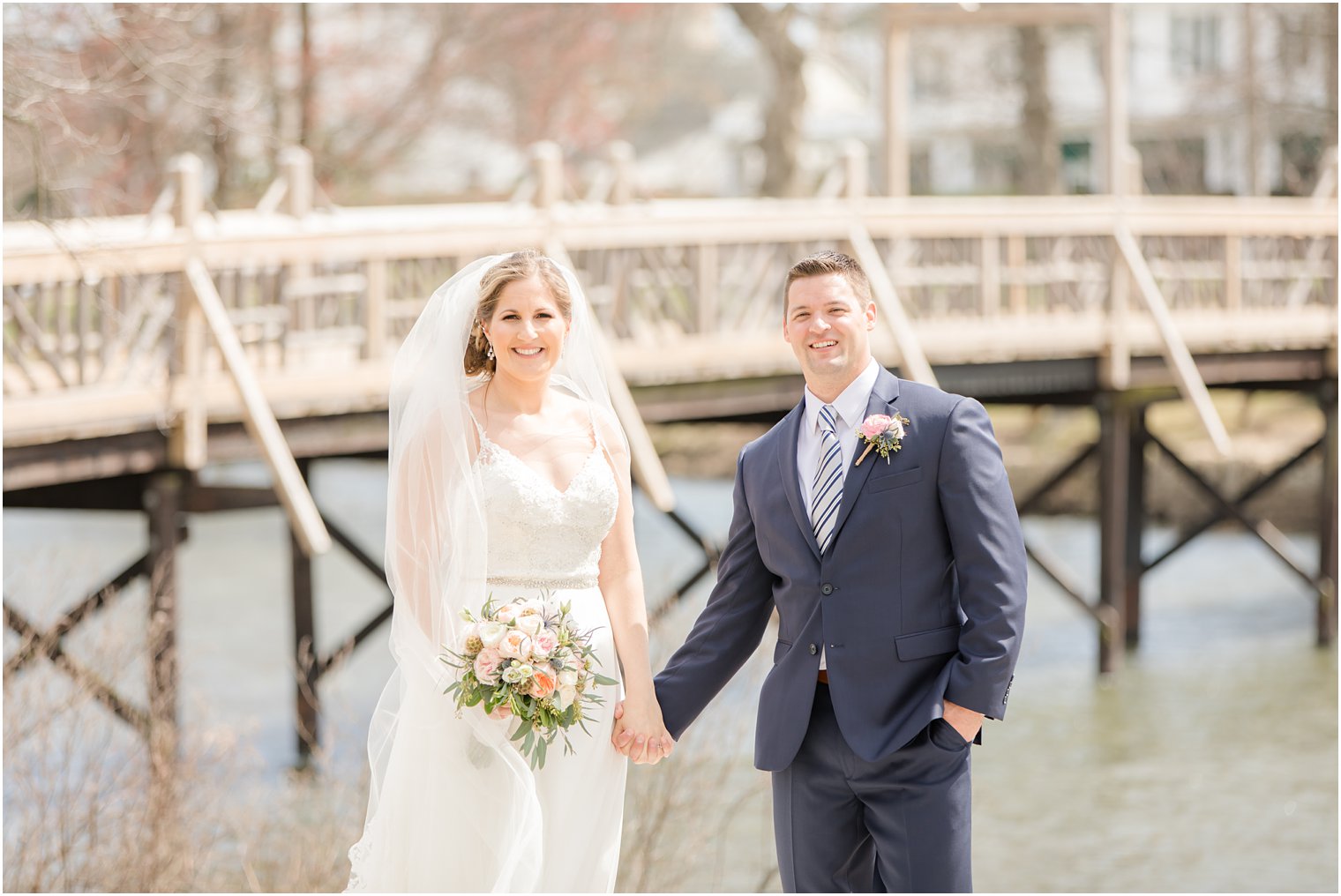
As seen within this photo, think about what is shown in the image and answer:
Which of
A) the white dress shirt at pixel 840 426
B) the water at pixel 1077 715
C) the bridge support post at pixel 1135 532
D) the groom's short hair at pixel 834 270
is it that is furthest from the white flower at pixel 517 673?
the bridge support post at pixel 1135 532

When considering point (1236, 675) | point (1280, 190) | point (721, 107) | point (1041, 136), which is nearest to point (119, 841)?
point (1236, 675)

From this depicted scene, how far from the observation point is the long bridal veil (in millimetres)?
4668

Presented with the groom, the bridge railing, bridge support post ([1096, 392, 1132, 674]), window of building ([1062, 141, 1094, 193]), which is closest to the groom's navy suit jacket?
the groom

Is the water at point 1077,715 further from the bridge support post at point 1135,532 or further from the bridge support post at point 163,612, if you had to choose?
the bridge support post at point 1135,532

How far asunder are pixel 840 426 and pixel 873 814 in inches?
38.5

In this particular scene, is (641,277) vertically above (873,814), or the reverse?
(641,277)

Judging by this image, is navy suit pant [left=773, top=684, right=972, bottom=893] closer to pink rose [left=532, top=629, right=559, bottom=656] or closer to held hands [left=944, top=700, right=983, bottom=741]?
held hands [left=944, top=700, right=983, bottom=741]

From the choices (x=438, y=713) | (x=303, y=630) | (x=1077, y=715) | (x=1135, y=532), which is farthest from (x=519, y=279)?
(x=1135, y=532)

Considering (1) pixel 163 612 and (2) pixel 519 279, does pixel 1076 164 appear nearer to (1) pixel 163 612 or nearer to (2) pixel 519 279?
(1) pixel 163 612

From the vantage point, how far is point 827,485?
176 inches

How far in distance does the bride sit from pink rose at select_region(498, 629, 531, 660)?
21cm

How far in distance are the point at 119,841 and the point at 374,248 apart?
153 inches

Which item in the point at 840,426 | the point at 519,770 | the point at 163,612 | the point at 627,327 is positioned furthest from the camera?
the point at 627,327

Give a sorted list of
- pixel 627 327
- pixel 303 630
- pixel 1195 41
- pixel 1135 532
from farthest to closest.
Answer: pixel 1195 41 → pixel 1135 532 → pixel 303 630 → pixel 627 327
